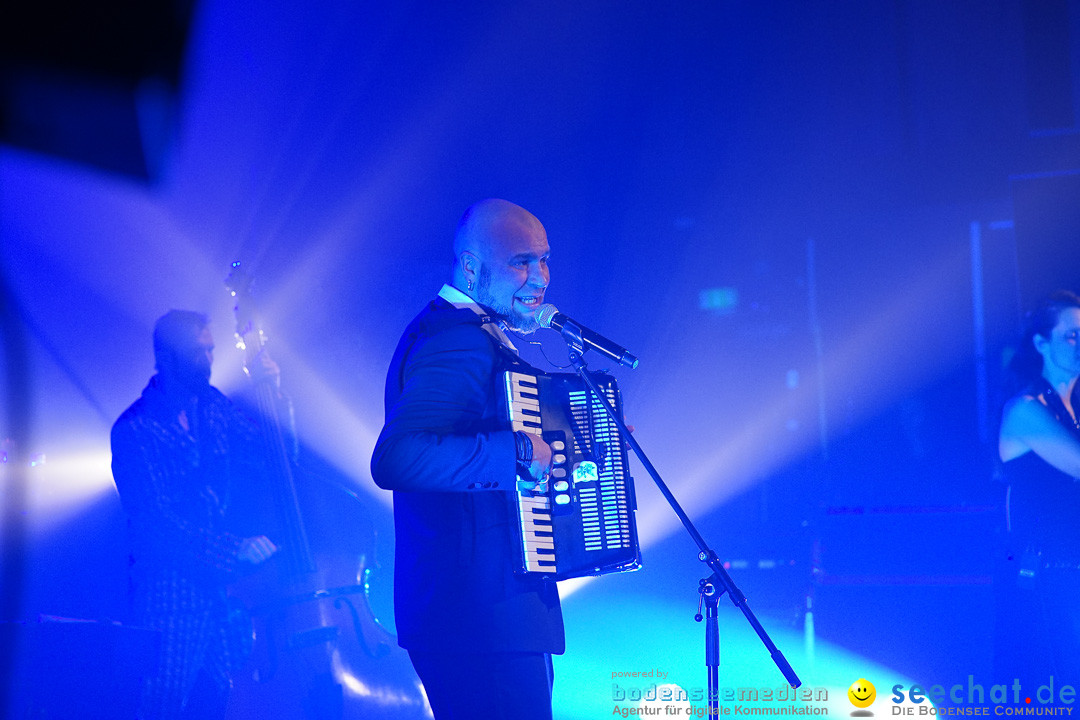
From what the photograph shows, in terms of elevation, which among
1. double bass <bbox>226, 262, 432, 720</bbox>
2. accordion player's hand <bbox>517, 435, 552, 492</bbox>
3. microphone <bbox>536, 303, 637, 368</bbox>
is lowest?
double bass <bbox>226, 262, 432, 720</bbox>

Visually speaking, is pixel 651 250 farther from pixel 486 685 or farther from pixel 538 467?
pixel 486 685

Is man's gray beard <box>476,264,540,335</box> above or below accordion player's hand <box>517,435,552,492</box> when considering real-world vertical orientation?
above

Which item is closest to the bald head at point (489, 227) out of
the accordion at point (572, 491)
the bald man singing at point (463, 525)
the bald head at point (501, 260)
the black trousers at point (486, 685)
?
the bald head at point (501, 260)

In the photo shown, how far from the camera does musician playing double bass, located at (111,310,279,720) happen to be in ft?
11.3

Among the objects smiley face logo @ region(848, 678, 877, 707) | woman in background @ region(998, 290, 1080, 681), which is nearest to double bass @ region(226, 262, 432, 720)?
smiley face logo @ region(848, 678, 877, 707)

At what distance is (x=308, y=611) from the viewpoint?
3.64 metres

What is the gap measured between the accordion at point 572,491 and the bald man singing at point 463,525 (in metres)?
0.04

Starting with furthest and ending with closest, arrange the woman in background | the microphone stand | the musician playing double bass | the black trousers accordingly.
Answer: the musician playing double bass, the woman in background, the microphone stand, the black trousers

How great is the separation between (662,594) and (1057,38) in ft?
15.0

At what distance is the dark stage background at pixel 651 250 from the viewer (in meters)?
4.13

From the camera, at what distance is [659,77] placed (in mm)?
6199

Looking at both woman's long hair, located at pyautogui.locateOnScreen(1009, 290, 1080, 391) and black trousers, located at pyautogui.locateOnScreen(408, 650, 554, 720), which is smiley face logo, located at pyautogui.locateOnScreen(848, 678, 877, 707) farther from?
black trousers, located at pyautogui.locateOnScreen(408, 650, 554, 720)

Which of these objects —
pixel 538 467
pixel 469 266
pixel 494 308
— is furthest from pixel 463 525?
pixel 469 266

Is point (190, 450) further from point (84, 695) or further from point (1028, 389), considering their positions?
point (1028, 389)
